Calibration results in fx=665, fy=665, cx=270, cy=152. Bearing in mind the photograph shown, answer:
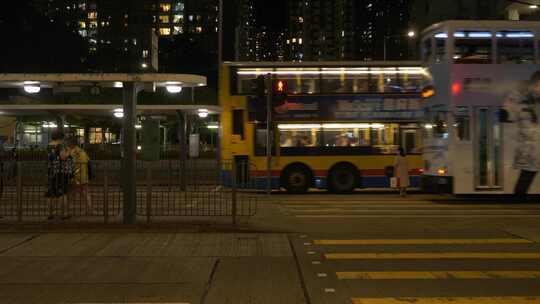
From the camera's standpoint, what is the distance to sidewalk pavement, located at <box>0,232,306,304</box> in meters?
7.73

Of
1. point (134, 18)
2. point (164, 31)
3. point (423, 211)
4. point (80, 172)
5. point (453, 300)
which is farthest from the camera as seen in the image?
point (164, 31)

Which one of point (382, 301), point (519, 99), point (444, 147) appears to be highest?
point (519, 99)

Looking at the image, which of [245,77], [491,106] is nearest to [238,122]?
[245,77]

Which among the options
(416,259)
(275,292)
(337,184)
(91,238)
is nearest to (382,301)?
(275,292)

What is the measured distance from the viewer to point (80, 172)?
1506 cm

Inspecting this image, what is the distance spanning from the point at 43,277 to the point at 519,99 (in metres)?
13.3

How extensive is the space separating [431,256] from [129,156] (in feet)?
20.7

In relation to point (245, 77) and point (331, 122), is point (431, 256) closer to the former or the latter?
point (331, 122)

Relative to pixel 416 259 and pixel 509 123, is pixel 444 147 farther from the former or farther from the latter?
pixel 416 259

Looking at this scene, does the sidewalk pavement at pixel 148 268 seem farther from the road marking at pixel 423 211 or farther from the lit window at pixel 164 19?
the lit window at pixel 164 19

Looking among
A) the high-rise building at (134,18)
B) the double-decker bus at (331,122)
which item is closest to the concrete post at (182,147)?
the double-decker bus at (331,122)

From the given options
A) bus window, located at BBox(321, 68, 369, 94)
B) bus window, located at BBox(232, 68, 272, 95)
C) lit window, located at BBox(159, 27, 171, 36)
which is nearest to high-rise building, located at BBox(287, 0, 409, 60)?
lit window, located at BBox(159, 27, 171, 36)

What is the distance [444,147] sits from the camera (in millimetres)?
17688

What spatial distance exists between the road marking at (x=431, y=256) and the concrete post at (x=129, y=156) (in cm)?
453
